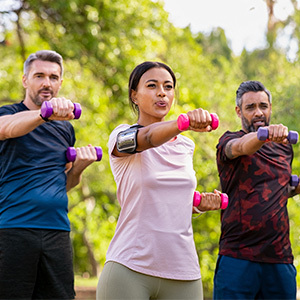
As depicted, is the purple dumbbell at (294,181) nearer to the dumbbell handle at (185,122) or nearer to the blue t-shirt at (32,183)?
the blue t-shirt at (32,183)

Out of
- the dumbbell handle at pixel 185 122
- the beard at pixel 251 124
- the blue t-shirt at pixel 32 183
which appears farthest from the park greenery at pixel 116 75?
the dumbbell handle at pixel 185 122

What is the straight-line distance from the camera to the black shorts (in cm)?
291

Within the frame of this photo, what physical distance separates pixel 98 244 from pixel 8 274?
6.66 metres

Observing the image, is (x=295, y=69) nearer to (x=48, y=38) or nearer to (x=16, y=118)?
(x=48, y=38)

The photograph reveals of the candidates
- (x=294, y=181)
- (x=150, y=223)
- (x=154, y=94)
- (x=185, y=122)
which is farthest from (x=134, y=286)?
(x=294, y=181)

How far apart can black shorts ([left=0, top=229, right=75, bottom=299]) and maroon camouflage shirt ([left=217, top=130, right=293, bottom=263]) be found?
0.98m

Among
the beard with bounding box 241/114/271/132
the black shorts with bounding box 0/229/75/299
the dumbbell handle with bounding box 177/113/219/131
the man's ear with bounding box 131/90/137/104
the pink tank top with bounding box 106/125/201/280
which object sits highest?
the man's ear with bounding box 131/90/137/104

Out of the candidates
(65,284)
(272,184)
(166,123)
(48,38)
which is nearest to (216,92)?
(48,38)

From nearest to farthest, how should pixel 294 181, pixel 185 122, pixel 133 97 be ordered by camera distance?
pixel 185 122 < pixel 133 97 < pixel 294 181

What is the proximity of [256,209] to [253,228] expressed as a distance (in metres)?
0.11

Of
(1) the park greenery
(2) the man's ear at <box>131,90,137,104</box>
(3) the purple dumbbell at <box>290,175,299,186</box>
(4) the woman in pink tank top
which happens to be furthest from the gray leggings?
(1) the park greenery

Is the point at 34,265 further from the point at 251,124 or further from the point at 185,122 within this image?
the point at 251,124

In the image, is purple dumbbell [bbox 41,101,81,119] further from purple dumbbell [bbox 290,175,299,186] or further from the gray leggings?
purple dumbbell [bbox 290,175,299,186]

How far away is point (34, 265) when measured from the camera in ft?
9.69
